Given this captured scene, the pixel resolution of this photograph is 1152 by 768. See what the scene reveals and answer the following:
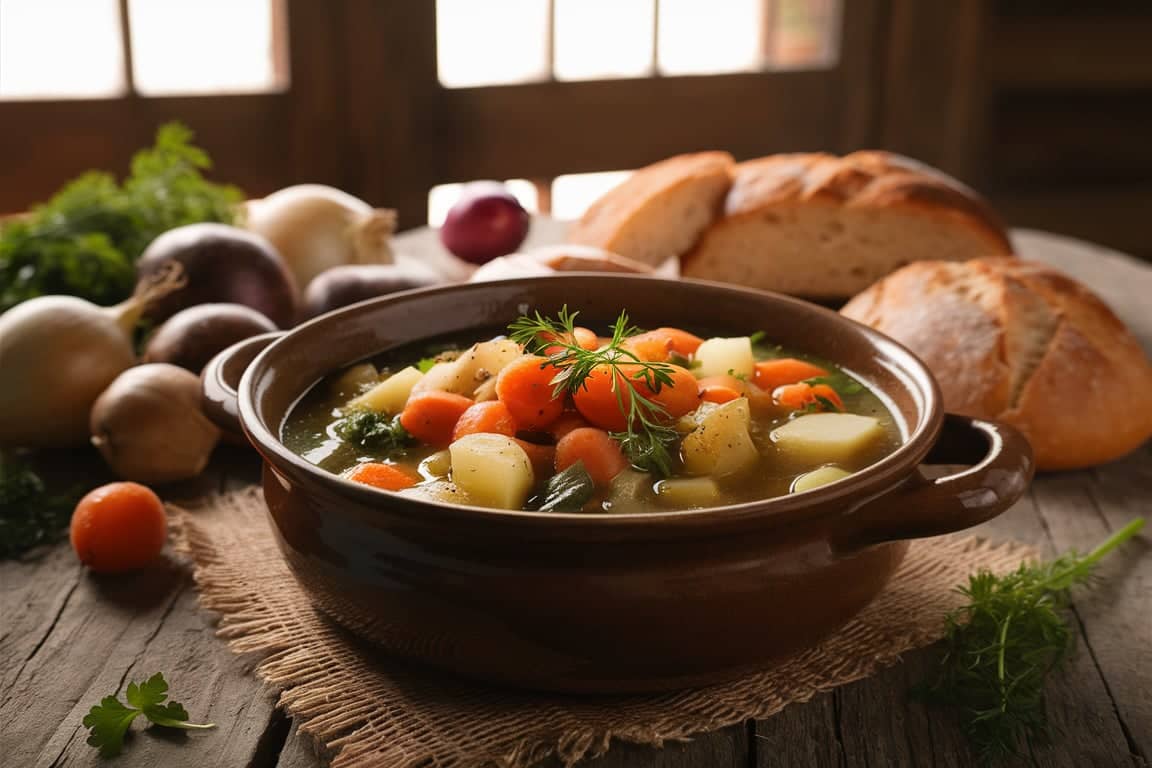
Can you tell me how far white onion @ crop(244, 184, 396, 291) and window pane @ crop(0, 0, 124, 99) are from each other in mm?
1927

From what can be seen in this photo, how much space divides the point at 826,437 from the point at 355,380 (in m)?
0.82

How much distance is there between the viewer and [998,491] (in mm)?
1634

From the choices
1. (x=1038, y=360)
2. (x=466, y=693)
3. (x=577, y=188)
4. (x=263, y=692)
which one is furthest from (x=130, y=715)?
(x=577, y=188)

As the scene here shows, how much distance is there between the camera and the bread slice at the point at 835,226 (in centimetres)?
346

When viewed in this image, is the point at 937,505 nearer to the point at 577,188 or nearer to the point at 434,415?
the point at 434,415

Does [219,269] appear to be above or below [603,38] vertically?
below

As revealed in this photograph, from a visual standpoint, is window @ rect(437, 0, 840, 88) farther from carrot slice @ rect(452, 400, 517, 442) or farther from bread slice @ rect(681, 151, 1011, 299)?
carrot slice @ rect(452, 400, 517, 442)

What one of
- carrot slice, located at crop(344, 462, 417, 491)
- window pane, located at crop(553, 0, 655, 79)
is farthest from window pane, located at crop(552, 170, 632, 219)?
carrot slice, located at crop(344, 462, 417, 491)

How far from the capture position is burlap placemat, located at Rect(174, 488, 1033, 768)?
1.58m

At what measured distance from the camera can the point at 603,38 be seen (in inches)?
228

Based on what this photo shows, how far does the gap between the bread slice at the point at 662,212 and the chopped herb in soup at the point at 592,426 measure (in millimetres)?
1434

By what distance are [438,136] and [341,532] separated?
14.3 ft

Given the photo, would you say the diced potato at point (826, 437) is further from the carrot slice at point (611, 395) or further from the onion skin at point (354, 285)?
the onion skin at point (354, 285)

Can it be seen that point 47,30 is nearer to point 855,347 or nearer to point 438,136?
point 438,136
